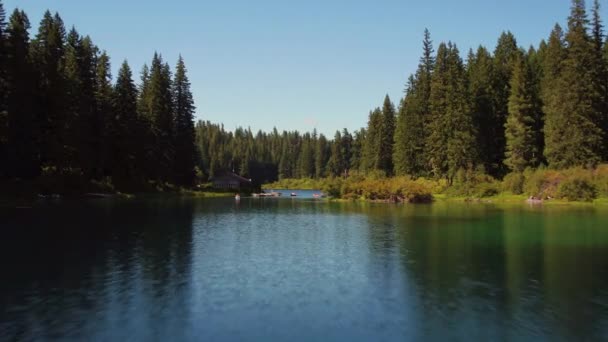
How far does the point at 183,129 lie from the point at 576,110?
246 ft

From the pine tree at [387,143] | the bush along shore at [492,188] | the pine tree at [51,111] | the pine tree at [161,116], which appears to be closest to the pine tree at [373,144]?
the pine tree at [387,143]

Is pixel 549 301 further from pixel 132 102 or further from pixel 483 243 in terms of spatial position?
pixel 132 102

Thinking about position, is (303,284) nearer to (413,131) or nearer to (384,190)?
(384,190)

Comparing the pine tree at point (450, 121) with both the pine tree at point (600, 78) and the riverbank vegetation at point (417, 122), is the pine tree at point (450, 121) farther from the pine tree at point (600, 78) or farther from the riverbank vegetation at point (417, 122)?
the pine tree at point (600, 78)

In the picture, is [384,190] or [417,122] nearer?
[384,190]

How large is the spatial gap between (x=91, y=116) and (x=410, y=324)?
78517 mm

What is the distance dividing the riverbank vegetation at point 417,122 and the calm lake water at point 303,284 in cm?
3295

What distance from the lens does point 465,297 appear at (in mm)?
17906

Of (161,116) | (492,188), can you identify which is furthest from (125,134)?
(492,188)

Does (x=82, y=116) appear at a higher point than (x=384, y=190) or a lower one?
higher

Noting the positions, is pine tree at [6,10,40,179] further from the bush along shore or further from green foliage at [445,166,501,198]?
green foliage at [445,166,501,198]

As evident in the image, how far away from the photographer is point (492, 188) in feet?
249

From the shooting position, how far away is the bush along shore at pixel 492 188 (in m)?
62.3

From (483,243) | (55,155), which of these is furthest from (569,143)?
(55,155)
